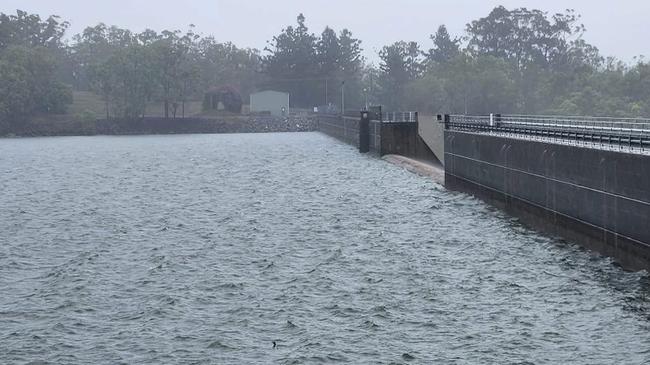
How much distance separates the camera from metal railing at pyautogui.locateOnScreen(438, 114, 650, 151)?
41.9m

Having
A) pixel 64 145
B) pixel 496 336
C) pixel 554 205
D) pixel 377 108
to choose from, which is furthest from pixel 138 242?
pixel 64 145

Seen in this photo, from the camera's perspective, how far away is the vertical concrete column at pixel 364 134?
124m

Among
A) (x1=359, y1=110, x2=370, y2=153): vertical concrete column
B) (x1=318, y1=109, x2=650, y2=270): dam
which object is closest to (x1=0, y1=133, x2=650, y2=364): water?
(x1=318, y1=109, x2=650, y2=270): dam

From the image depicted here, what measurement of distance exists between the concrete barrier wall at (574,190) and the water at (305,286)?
1.10 metres

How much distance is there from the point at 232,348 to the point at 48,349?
5.65 meters

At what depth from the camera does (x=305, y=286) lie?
3816 cm

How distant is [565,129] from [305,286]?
27.4 metres

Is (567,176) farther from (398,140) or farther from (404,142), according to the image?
(398,140)

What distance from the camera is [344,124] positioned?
156750 millimetres

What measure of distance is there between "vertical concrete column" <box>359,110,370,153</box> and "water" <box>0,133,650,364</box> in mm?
51135

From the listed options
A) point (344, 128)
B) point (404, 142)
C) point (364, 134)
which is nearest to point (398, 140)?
point (404, 142)

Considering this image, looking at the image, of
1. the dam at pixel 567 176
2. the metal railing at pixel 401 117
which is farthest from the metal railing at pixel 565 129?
the metal railing at pixel 401 117

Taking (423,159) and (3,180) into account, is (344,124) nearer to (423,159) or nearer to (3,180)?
(423,159)

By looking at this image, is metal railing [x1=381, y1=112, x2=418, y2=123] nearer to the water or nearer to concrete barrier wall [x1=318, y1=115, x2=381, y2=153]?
concrete barrier wall [x1=318, y1=115, x2=381, y2=153]
